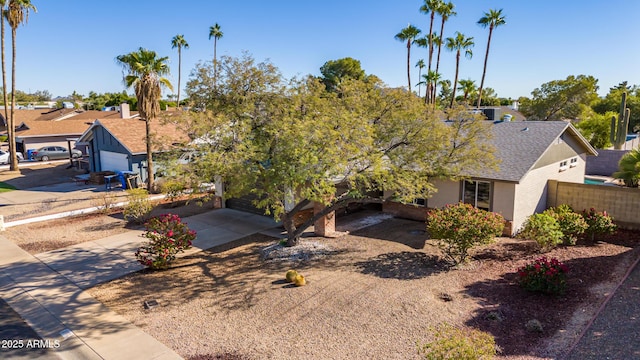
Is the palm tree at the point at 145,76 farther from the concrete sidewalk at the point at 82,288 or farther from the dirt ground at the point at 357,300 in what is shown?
the dirt ground at the point at 357,300

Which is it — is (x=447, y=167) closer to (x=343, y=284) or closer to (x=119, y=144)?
(x=343, y=284)

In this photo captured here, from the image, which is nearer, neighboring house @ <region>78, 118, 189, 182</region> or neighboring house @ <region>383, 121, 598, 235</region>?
neighboring house @ <region>383, 121, 598, 235</region>

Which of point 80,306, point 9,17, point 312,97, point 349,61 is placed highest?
point 349,61

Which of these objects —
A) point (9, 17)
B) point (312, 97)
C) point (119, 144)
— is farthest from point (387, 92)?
point (9, 17)

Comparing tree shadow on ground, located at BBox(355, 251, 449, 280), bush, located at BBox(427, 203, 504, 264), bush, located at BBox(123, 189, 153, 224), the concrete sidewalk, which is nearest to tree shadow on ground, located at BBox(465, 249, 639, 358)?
bush, located at BBox(427, 203, 504, 264)

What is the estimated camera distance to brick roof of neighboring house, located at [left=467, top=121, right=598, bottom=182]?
15.8m

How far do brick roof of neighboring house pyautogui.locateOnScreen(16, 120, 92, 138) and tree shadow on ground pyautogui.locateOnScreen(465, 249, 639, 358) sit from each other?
1703 inches

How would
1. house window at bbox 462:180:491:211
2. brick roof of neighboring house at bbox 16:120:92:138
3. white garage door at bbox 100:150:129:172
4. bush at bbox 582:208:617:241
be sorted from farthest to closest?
brick roof of neighboring house at bbox 16:120:92:138 < white garage door at bbox 100:150:129:172 < house window at bbox 462:180:491:211 < bush at bbox 582:208:617:241

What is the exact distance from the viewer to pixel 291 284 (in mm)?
11523

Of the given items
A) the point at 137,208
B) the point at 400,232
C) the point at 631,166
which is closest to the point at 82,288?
the point at 137,208

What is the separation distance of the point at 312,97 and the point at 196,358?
7.92 m

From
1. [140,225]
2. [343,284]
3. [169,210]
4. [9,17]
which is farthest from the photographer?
[9,17]

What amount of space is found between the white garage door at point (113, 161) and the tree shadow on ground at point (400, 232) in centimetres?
1876

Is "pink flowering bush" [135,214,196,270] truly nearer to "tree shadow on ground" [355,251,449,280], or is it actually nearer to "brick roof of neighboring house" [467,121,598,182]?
"tree shadow on ground" [355,251,449,280]
